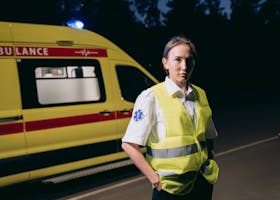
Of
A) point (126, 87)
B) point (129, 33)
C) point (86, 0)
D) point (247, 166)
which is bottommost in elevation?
point (247, 166)

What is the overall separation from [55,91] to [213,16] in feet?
72.0

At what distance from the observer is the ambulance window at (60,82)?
15.8 feet

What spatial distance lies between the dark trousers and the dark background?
13.5m

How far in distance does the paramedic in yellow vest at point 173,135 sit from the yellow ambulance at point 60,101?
2.88m

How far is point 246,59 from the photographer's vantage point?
2661 cm

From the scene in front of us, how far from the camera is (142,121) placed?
82.6 inches

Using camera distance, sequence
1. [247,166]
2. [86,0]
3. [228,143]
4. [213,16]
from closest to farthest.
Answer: [247,166]
[228,143]
[86,0]
[213,16]

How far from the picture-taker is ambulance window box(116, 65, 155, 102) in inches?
231

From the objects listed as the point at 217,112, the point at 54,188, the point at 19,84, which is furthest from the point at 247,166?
the point at 217,112

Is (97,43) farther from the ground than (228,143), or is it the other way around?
(97,43)

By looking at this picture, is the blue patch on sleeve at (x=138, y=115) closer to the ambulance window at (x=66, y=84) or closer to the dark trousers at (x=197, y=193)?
the dark trousers at (x=197, y=193)

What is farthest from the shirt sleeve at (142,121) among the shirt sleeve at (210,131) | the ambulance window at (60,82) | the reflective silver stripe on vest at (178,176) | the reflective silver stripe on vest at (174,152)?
the ambulance window at (60,82)

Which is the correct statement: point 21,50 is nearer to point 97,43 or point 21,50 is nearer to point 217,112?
point 97,43

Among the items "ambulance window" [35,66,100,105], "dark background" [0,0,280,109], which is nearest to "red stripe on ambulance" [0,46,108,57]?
"ambulance window" [35,66,100,105]
